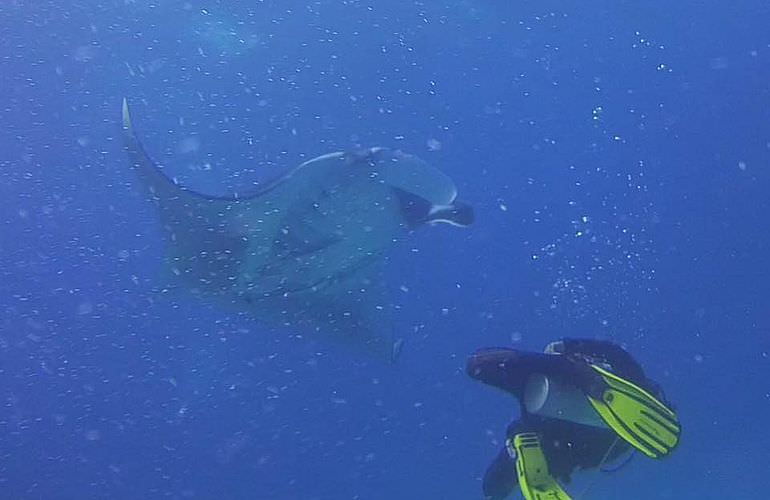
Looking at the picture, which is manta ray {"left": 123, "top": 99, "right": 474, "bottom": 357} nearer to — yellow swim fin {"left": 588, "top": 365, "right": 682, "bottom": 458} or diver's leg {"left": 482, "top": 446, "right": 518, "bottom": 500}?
diver's leg {"left": 482, "top": 446, "right": 518, "bottom": 500}

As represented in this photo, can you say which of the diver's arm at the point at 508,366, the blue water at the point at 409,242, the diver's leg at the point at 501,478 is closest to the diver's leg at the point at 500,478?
the diver's leg at the point at 501,478

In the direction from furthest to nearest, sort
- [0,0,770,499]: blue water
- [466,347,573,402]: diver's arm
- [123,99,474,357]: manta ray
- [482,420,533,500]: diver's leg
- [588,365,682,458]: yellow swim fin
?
[0,0,770,499]: blue water → [123,99,474,357]: manta ray → [482,420,533,500]: diver's leg → [466,347,573,402]: diver's arm → [588,365,682,458]: yellow swim fin

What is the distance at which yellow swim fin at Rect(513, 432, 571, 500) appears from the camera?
2.75m

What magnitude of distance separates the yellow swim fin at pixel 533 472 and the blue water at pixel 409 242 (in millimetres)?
4745

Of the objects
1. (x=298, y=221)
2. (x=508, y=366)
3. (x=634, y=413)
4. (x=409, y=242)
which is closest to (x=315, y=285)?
(x=298, y=221)

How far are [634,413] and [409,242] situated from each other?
501cm

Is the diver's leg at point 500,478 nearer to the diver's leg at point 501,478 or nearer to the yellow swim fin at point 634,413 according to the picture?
the diver's leg at point 501,478

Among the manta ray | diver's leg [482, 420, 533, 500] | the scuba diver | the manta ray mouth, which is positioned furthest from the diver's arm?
the manta ray mouth

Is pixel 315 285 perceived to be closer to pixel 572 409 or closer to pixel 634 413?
pixel 572 409

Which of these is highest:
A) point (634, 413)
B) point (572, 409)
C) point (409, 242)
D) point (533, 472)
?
point (634, 413)

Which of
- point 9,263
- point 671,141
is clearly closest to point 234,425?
point 9,263

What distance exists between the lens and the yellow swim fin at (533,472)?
275cm

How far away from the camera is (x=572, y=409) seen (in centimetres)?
271

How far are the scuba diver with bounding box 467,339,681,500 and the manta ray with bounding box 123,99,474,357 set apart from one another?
8.07ft
